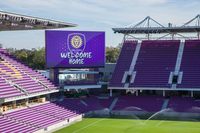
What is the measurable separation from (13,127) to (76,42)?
57.3 ft

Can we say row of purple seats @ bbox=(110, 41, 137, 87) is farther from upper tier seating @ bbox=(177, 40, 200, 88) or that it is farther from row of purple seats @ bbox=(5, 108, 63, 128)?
row of purple seats @ bbox=(5, 108, 63, 128)

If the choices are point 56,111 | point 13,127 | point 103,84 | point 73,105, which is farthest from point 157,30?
point 13,127

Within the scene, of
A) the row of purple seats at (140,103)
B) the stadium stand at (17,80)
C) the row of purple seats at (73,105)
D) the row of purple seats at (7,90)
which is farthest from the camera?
the row of purple seats at (140,103)

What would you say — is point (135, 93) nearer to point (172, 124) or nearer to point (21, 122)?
point (172, 124)

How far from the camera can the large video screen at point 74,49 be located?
4456 centimetres

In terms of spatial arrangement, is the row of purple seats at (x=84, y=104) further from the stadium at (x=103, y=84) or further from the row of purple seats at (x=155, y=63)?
the row of purple seats at (x=155, y=63)

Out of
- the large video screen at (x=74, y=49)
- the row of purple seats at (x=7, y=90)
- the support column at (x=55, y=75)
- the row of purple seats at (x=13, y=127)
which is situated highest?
the large video screen at (x=74, y=49)

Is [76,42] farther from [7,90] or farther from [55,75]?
[7,90]

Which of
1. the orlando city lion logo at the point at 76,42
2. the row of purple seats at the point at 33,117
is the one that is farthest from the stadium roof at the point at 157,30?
the row of purple seats at the point at 33,117

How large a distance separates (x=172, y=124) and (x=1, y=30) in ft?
66.0

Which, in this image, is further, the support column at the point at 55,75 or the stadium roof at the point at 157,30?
the stadium roof at the point at 157,30

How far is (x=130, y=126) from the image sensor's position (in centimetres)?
3691

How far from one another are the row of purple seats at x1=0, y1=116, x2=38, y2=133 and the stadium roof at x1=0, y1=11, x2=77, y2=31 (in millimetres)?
9458

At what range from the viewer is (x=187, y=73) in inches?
1855
